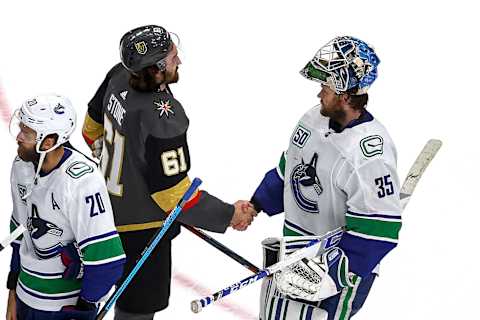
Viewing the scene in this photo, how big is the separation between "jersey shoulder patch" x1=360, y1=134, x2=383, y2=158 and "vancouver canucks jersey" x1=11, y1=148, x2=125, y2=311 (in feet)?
3.04

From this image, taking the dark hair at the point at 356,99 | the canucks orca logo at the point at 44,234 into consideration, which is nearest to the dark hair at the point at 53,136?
the canucks orca logo at the point at 44,234

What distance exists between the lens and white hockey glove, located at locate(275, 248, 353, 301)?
166 inches

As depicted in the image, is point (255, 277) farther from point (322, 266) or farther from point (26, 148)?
point (26, 148)

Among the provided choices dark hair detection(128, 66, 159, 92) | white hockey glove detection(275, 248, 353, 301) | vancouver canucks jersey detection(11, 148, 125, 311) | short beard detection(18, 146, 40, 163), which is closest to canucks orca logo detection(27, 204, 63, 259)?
vancouver canucks jersey detection(11, 148, 125, 311)

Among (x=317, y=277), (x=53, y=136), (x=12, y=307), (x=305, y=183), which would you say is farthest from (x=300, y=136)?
(x=12, y=307)

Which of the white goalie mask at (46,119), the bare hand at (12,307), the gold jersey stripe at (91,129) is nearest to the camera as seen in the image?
the white goalie mask at (46,119)

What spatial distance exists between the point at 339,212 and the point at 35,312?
1.17 m

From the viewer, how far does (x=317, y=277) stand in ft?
13.9

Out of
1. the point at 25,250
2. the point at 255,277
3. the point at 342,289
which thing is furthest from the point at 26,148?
the point at 342,289

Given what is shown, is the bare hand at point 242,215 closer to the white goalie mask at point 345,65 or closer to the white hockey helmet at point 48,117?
the white goalie mask at point 345,65

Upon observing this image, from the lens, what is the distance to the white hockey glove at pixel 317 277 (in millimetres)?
4223

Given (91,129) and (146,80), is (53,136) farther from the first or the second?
(91,129)

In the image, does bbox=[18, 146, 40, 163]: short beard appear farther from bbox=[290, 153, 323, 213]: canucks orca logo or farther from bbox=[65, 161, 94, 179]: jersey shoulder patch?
bbox=[290, 153, 323, 213]: canucks orca logo

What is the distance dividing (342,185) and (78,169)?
944 mm
